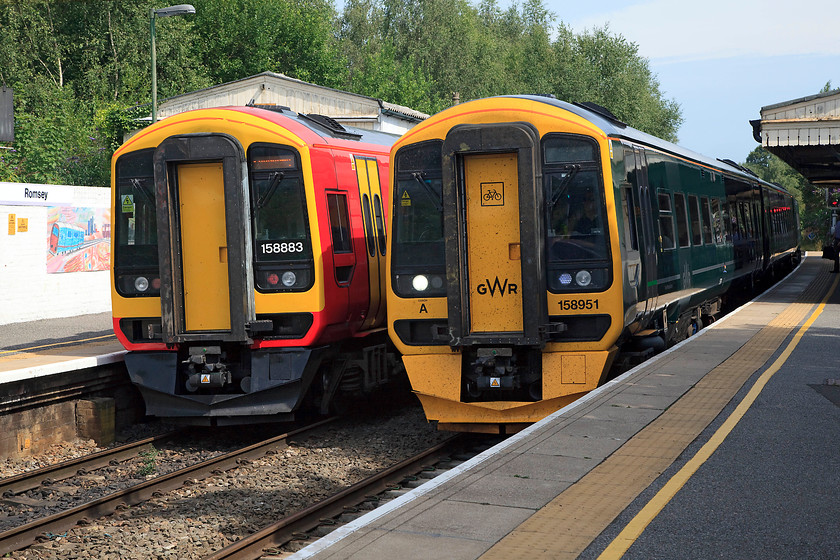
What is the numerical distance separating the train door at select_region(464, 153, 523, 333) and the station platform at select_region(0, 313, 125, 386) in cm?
461

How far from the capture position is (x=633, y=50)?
69125 mm

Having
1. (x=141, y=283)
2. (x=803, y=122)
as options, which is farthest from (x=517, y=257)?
(x=803, y=122)

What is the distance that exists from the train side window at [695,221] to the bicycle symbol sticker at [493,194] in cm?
554

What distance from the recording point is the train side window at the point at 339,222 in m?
10.6

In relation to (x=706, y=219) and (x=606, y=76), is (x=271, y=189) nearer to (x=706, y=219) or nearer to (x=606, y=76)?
(x=706, y=219)

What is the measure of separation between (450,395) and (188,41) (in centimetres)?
4519

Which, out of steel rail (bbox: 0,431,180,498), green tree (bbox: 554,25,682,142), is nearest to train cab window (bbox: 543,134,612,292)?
steel rail (bbox: 0,431,180,498)

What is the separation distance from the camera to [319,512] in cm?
776

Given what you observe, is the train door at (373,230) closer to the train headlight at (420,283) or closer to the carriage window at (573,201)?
the train headlight at (420,283)

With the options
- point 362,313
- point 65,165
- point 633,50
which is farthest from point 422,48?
point 362,313

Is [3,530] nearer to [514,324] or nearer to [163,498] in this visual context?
[163,498]

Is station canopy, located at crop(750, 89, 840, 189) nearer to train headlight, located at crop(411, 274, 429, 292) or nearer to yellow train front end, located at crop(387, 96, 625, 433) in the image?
yellow train front end, located at crop(387, 96, 625, 433)

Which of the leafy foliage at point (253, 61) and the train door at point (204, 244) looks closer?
the train door at point (204, 244)

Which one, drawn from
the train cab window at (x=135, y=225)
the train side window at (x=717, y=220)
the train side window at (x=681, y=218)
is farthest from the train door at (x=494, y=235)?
the train side window at (x=717, y=220)
